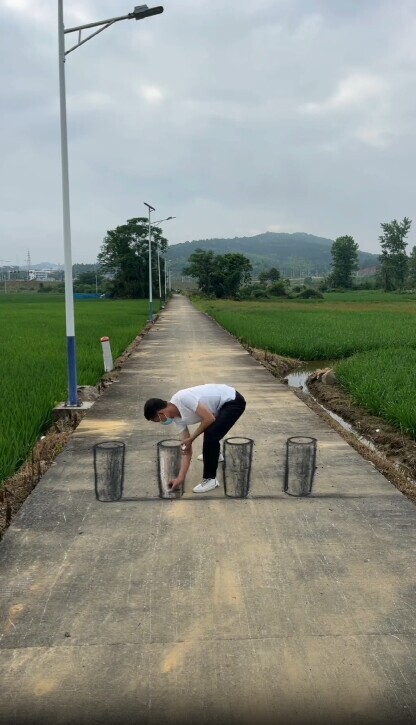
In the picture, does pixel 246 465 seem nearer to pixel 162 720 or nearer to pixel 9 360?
pixel 162 720

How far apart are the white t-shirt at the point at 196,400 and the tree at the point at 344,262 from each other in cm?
10023

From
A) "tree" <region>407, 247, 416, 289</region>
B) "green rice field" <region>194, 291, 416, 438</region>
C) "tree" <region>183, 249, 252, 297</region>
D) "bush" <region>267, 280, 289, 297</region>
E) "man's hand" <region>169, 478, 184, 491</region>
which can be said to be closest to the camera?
"man's hand" <region>169, 478, 184, 491</region>

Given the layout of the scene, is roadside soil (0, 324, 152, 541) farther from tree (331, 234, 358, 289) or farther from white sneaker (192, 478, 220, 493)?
tree (331, 234, 358, 289)

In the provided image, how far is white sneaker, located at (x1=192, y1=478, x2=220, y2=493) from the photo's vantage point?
4.69 m

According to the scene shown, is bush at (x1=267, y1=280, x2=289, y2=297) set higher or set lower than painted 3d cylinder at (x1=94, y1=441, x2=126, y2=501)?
higher

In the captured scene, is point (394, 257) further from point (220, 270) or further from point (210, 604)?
point (210, 604)

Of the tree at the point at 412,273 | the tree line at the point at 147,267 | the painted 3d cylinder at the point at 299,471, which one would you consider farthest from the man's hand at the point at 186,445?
the tree at the point at 412,273

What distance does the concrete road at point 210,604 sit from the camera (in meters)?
2.40

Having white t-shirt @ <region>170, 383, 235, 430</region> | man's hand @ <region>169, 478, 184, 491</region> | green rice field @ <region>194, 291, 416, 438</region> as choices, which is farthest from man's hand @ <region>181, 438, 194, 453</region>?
green rice field @ <region>194, 291, 416, 438</region>

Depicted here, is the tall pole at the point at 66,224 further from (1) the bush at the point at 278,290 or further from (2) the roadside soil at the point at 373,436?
(1) the bush at the point at 278,290

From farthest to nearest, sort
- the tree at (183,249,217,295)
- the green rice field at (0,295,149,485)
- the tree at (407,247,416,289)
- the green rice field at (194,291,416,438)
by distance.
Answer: the tree at (407,247,416,289)
the tree at (183,249,217,295)
the green rice field at (194,291,416,438)
the green rice field at (0,295,149,485)

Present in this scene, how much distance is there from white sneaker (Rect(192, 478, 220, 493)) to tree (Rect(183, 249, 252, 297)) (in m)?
70.8

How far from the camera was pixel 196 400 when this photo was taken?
167 inches

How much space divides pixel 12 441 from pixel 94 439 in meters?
1.12
